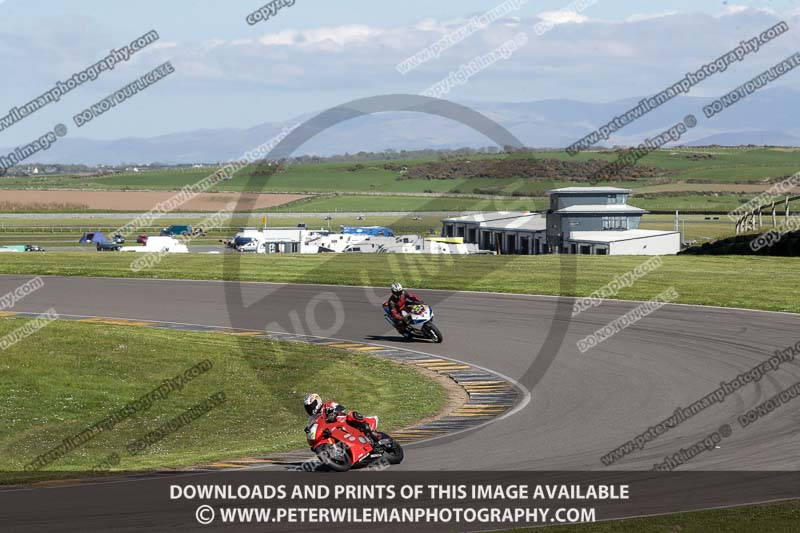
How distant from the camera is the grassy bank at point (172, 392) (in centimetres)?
2033

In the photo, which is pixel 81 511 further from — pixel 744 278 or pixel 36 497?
pixel 744 278

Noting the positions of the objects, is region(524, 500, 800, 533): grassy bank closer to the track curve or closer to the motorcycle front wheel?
the track curve

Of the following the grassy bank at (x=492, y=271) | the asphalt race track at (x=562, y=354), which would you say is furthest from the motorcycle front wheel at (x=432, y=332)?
the grassy bank at (x=492, y=271)

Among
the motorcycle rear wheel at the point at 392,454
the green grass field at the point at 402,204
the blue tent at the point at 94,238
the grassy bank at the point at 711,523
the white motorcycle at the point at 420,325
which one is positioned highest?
the green grass field at the point at 402,204

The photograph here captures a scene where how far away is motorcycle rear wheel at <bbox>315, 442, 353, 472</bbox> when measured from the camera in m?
15.7

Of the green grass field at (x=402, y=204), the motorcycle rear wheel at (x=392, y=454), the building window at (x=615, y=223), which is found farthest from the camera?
the green grass field at (x=402, y=204)

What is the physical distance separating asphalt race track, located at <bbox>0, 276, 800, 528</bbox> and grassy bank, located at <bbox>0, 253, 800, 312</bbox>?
6.54 feet

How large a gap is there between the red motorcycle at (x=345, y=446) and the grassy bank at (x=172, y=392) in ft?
8.19

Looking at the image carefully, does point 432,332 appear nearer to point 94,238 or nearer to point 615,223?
point 615,223

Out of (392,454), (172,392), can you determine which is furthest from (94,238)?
(392,454)

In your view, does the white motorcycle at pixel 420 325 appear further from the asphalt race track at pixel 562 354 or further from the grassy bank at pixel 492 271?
the grassy bank at pixel 492 271

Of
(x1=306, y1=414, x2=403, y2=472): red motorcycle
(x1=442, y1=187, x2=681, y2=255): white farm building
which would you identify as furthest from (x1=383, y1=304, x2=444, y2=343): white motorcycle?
(x1=442, y1=187, x2=681, y2=255): white farm building

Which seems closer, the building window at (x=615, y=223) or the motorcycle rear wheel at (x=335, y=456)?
the motorcycle rear wheel at (x=335, y=456)

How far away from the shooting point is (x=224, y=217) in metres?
136
